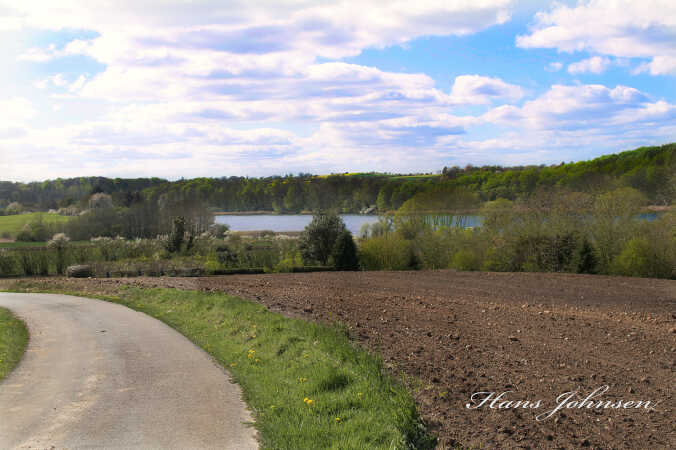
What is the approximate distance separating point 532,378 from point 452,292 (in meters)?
8.61

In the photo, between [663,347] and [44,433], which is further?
[663,347]

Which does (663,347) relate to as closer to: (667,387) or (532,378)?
(667,387)

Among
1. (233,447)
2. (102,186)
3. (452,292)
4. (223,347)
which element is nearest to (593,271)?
(452,292)

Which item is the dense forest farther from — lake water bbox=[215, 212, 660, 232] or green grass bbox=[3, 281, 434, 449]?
green grass bbox=[3, 281, 434, 449]

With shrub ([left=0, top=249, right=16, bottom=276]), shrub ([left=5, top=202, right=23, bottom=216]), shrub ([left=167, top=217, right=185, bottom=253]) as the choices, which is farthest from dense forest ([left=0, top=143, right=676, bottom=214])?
shrub ([left=0, top=249, right=16, bottom=276])

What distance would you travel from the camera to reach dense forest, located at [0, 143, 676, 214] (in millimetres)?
26484

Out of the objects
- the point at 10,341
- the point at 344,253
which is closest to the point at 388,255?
the point at 344,253

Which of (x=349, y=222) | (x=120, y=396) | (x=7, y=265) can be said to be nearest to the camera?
(x=120, y=396)

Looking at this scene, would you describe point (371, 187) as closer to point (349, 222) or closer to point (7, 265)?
point (349, 222)

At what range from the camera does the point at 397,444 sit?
17.2 feet

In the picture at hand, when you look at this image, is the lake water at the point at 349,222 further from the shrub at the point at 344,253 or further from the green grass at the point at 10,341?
the green grass at the point at 10,341
